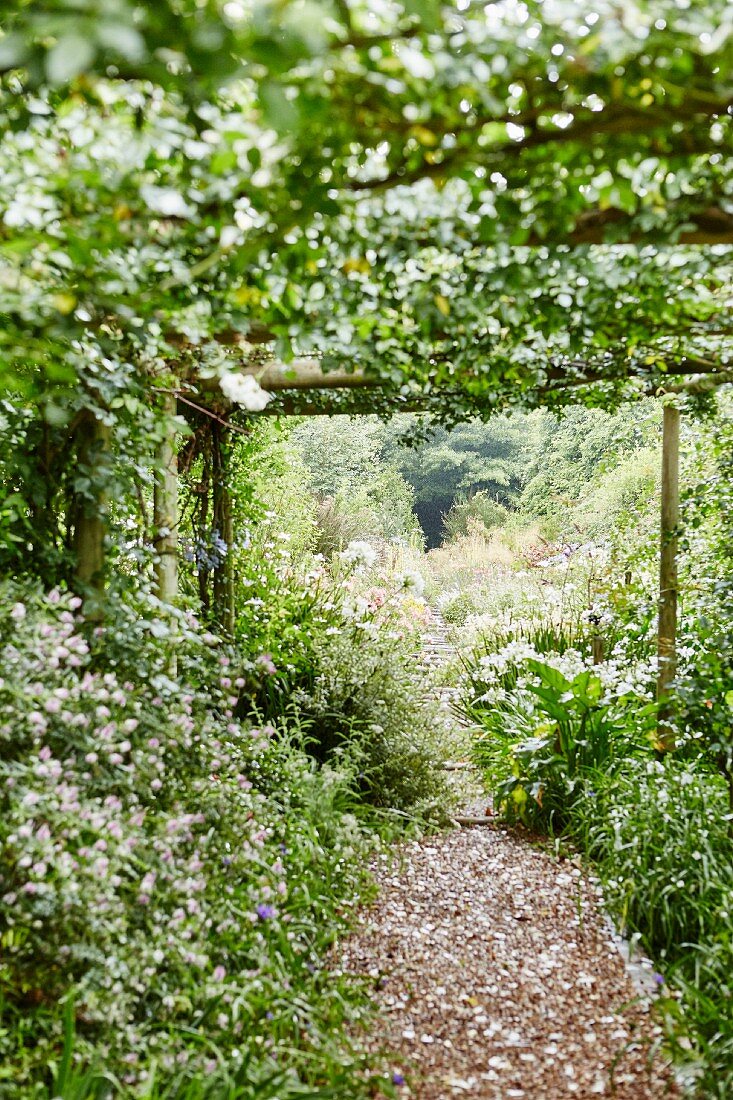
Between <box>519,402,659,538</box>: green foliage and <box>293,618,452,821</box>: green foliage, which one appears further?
<box>519,402,659,538</box>: green foliage

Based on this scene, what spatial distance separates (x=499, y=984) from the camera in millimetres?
2748

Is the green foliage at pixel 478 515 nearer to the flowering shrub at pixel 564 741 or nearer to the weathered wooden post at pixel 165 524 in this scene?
the flowering shrub at pixel 564 741

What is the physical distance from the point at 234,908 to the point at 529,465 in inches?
631

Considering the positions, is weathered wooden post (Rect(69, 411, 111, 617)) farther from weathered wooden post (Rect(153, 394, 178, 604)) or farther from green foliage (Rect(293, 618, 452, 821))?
green foliage (Rect(293, 618, 452, 821))

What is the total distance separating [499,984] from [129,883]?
1385 millimetres

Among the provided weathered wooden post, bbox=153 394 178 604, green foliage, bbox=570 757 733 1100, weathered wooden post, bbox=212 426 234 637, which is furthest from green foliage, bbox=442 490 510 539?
weathered wooden post, bbox=153 394 178 604

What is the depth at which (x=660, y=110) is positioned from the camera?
4.46ft

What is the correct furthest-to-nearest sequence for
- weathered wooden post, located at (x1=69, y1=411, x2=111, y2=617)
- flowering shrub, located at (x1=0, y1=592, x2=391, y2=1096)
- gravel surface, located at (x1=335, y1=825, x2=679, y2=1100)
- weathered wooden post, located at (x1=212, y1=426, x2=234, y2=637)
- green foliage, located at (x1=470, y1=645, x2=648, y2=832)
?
1. weathered wooden post, located at (x1=212, y1=426, x2=234, y2=637)
2. green foliage, located at (x1=470, y1=645, x2=648, y2=832)
3. weathered wooden post, located at (x1=69, y1=411, x2=111, y2=617)
4. gravel surface, located at (x1=335, y1=825, x2=679, y2=1100)
5. flowering shrub, located at (x1=0, y1=592, x2=391, y2=1096)

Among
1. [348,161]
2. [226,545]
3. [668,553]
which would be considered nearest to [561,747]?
[668,553]

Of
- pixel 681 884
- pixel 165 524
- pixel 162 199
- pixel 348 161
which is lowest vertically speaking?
pixel 681 884

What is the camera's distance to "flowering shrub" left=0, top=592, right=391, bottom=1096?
182cm

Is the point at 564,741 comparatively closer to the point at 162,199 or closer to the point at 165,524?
the point at 165,524

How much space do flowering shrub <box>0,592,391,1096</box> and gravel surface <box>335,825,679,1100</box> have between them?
11.8 inches

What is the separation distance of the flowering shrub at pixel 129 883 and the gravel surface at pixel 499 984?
0.30 m
